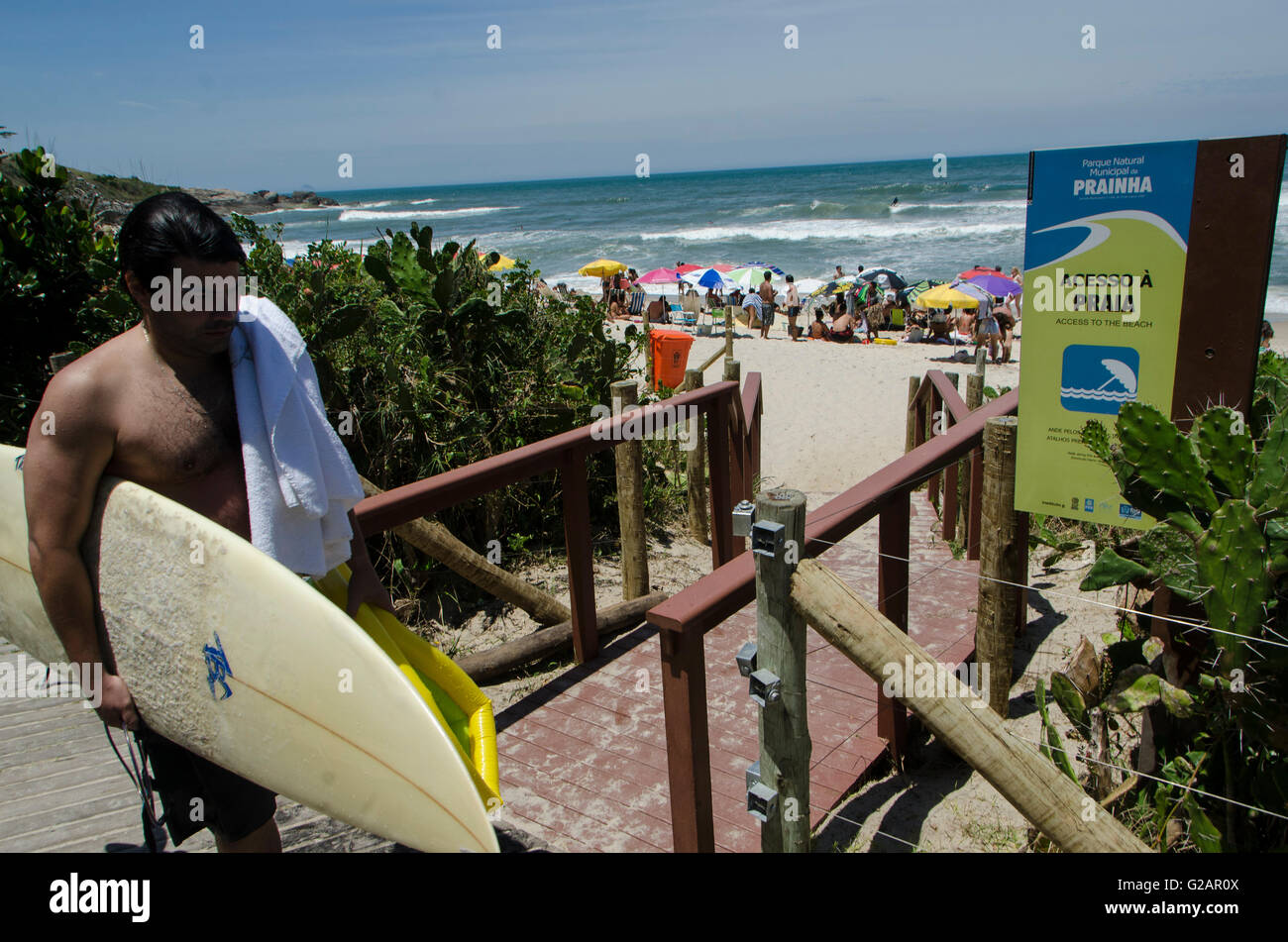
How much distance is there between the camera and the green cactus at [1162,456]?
2.12 meters

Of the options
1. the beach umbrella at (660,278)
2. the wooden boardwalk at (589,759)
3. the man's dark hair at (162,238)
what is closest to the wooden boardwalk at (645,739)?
the wooden boardwalk at (589,759)

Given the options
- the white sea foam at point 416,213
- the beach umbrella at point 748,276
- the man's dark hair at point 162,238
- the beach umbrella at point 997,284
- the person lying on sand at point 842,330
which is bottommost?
the person lying on sand at point 842,330

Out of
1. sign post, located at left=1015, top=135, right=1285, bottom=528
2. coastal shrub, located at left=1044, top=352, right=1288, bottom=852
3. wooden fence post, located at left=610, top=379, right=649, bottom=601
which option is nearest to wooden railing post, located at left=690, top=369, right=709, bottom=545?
wooden fence post, located at left=610, top=379, right=649, bottom=601

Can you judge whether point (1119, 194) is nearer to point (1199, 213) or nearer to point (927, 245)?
point (1199, 213)

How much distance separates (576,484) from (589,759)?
1.21 meters

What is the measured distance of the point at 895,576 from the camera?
10.6 feet

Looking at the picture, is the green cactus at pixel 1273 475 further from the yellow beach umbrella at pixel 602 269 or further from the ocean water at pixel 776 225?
the ocean water at pixel 776 225

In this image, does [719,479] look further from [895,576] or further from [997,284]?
[997,284]

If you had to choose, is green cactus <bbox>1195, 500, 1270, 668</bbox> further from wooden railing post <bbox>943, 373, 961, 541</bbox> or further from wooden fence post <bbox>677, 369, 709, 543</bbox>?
wooden fence post <bbox>677, 369, 709, 543</bbox>

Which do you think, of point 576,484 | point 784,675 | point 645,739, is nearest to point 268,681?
point 784,675

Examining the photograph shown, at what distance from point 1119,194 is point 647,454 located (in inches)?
198

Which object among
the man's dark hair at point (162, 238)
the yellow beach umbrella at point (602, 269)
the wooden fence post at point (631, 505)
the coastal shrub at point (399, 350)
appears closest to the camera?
the man's dark hair at point (162, 238)

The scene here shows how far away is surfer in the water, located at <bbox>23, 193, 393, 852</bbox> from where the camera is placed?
1.71 m
